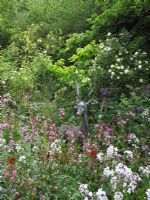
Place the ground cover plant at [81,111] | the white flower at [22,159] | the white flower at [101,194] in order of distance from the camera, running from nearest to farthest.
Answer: the white flower at [101,194], the ground cover plant at [81,111], the white flower at [22,159]

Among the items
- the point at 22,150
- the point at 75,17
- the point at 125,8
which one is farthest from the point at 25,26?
the point at 22,150

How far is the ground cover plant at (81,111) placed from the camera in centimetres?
450

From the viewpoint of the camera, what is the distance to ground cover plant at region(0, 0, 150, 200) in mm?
4496

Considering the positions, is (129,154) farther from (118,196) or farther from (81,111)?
(81,111)

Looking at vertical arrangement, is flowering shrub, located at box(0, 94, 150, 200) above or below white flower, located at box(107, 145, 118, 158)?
below

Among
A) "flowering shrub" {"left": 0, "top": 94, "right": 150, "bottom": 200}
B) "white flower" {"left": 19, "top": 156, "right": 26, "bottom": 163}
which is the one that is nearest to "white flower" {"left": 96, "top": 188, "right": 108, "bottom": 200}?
"flowering shrub" {"left": 0, "top": 94, "right": 150, "bottom": 200}

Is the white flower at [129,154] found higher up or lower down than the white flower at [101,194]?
lower down

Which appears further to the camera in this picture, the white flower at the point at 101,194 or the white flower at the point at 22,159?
the white flower at the point at 22,159

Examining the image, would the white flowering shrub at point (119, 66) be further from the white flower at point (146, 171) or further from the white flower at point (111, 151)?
the white flower at point (146, 171)

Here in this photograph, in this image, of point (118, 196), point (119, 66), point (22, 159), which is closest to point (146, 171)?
point (118, 196)

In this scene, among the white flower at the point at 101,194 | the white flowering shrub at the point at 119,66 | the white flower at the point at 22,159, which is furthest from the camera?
the white flowering shrub at the point at 119,66

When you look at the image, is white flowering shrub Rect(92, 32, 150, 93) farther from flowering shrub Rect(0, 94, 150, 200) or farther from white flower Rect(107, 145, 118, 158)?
white flower Rect(107, 145, 118, 158)

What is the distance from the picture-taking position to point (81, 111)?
643 cm

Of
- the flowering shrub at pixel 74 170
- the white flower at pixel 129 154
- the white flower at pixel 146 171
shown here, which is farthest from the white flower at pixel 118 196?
the white flower at pixel 129 154
